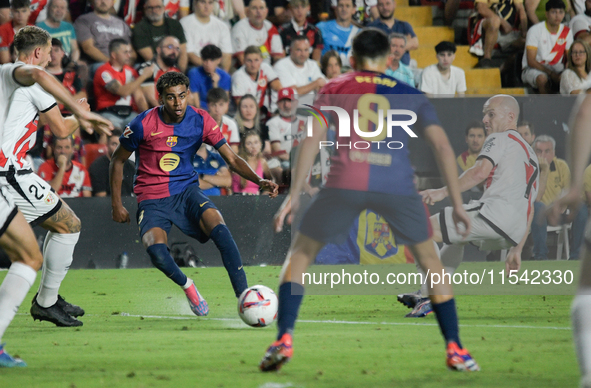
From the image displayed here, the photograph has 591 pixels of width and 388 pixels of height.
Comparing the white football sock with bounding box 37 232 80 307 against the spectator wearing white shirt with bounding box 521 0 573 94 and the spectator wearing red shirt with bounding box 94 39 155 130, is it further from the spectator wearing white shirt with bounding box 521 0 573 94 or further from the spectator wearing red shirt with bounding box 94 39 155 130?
the spectator wearing white shirt with bounding box 521 0 573 94

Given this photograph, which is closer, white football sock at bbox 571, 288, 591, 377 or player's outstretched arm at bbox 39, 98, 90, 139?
white football sock at bbox 571, 288, 591, 377

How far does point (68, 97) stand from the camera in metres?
4.12

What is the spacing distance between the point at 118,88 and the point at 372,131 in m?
7.32

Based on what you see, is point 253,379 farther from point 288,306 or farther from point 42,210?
point 42,210

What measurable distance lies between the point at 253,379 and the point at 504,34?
12.1 meters

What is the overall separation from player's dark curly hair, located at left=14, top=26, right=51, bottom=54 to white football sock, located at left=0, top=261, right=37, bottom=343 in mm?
1572

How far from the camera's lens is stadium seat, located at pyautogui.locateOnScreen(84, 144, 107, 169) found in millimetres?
10836

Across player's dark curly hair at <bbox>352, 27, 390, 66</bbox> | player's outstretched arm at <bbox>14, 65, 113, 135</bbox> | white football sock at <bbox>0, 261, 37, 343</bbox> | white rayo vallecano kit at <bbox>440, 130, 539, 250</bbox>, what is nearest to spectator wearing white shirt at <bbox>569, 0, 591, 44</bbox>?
white rayo vallecano kit at <bbox>440, 130, 539, 250</bbox>

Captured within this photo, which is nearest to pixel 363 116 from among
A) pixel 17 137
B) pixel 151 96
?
pixel 17 137

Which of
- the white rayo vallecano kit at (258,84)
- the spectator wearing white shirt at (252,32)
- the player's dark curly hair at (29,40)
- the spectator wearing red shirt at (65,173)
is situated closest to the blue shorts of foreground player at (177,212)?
the player's dark curly hair at (29,40)

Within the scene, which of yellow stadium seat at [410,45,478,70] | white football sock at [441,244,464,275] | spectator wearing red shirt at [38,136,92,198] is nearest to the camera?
white football sock at [441,244,464,275]

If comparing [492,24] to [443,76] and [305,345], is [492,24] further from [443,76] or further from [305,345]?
[305,345]

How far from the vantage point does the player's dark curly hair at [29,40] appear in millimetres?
5168

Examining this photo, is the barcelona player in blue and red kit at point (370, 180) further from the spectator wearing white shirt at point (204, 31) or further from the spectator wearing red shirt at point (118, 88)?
the spectator wearing white shirt at point (204, 31)
